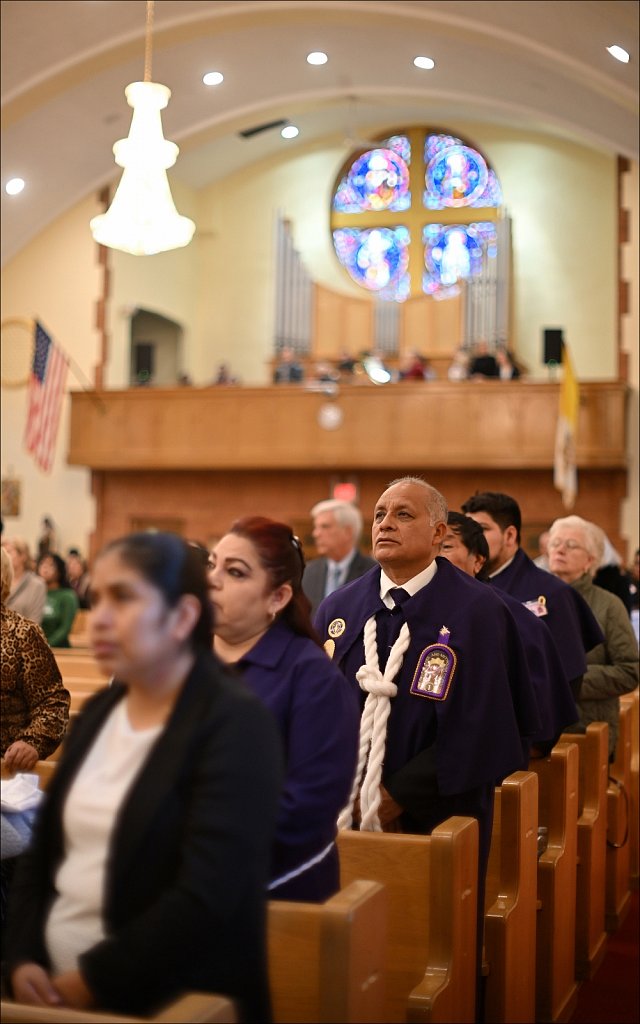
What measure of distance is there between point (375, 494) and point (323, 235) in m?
4.43

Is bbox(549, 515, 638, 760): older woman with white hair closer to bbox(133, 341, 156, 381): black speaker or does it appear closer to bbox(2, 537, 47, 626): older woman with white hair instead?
bbox(2, 537, 47, 626): older woman with white hair

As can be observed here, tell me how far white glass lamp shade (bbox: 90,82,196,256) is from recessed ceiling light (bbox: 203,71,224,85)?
750 cm

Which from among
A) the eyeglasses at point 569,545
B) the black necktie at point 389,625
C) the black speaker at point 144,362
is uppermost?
the black speaker at point 144,362

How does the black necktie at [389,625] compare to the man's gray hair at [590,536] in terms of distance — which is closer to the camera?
the black necktie at [389,625]

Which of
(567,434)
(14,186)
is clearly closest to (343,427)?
(567,434)

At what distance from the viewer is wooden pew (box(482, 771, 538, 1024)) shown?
3395 millimetres

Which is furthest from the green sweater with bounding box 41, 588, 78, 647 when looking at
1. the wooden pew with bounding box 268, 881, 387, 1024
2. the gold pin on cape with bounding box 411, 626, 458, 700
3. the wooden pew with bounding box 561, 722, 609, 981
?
the wooden pew with bounding box 268, 881, 387, 1024

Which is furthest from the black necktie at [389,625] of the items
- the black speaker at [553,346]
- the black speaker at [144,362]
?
the black speaker at [144,362]

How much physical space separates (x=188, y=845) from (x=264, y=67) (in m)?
12.8

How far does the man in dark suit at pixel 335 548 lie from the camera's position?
641cm

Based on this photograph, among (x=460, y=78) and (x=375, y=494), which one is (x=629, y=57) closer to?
(x=460, y=78)

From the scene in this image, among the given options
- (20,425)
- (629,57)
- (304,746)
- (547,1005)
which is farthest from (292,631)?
(20,425)

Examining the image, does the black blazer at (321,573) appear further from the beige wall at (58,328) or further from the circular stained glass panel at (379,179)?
the circular stained glass panel at (379,179)

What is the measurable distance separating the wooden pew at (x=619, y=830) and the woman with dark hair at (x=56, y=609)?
4.08 m
